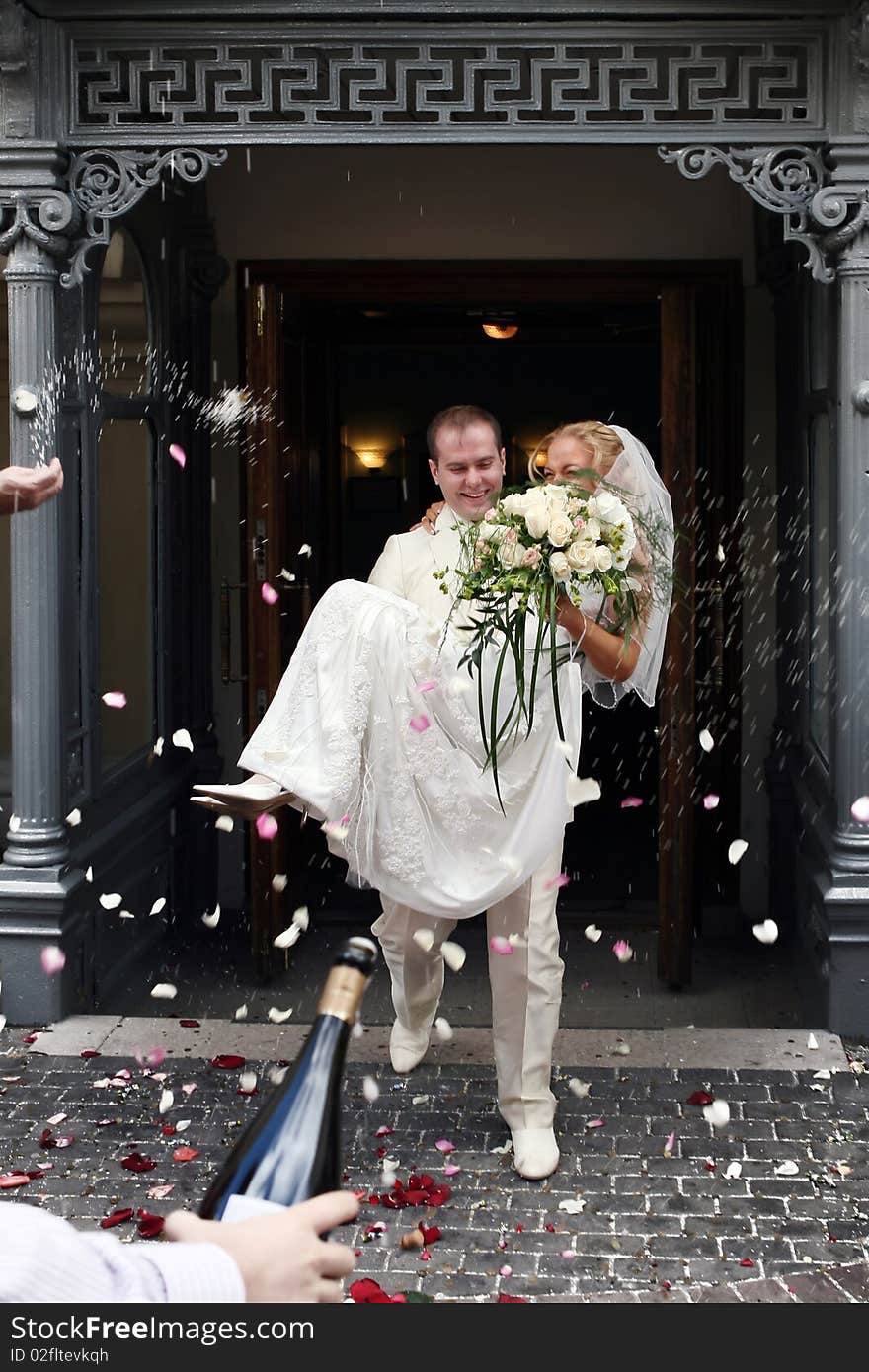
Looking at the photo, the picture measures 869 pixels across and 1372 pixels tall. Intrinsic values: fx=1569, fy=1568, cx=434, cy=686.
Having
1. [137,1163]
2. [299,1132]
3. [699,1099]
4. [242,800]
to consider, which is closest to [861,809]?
[699,1099]

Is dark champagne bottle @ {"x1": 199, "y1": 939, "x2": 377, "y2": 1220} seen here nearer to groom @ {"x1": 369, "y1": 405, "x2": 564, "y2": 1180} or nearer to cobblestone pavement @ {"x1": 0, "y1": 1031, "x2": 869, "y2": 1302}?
cobblestone pavement @ {"x1": 0, "y1": 1031, "x2": 869, "y2": 1302}

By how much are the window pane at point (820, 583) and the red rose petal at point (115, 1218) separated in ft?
11.1

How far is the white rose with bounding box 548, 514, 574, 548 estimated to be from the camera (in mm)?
4051

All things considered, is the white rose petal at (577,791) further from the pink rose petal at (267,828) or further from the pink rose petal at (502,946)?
the pink rose petal at (267,828)

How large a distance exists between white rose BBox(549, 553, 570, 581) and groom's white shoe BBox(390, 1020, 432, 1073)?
198 cm

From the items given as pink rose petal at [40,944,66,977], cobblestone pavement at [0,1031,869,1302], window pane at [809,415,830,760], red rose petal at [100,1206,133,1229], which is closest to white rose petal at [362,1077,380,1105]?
cobblestone pavement at [0,1031,869,1302]

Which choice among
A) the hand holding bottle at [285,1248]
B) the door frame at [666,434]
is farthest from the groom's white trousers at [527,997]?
the hand holding bottle at [285,1248]

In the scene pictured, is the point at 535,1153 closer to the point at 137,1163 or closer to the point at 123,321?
the point at 137,1163

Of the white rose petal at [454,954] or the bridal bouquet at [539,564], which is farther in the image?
the white rose petal at [454,954]

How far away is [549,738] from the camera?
4684 mm

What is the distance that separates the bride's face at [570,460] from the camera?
186 inches
